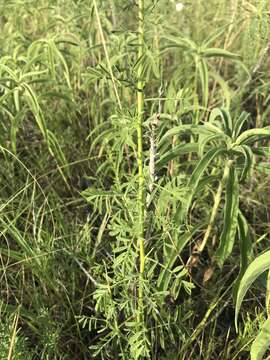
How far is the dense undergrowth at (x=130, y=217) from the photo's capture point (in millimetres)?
1031

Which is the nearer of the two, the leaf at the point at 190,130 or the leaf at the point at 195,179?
the leaf at the point at 195,179

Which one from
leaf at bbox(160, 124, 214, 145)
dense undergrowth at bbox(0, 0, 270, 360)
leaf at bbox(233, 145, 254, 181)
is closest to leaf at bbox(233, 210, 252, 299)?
dense undergrowth at bbox(0, 0, 270, 360)

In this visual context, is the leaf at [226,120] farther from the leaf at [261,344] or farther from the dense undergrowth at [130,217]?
the leaf at [261,344]

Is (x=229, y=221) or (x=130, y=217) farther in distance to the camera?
(x=229, y=221)

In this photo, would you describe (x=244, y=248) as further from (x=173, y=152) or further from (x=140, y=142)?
(x=140, y=142)

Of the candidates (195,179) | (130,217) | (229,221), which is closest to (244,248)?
(229,221)

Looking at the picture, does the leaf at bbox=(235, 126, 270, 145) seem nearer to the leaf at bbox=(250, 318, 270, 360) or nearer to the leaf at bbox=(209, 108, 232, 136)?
the leaf at bbox=(209, 108, 232, 136)

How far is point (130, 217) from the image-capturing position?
3.47ft

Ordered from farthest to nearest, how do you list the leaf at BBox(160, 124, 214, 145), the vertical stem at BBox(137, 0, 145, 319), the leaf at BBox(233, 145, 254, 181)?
1. the leaf at BBox(160, 124, 214, 145)
2. the leaf at BBox(233, 145, 254, 181)
3. the vertical stem at BBox(137, 0, 145, 319)

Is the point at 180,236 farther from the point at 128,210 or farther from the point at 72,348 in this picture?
the point at 72,348

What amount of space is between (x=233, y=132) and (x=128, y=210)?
0.38m

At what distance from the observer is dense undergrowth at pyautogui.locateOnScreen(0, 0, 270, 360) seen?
1.03 metres

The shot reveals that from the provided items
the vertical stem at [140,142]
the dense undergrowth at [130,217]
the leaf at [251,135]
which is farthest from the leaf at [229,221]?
the vertical stem at [140,142]

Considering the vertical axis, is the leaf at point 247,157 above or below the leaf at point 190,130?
below
